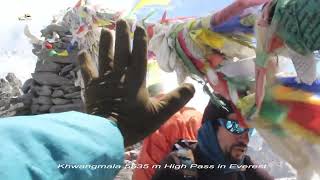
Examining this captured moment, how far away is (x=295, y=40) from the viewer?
0.84m

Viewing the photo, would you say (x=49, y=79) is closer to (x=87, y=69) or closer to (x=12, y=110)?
(x=12, y=110)

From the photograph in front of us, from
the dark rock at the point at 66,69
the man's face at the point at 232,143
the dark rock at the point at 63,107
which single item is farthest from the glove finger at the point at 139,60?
the dark rock at the point at 66,69

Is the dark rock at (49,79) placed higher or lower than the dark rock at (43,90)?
higher

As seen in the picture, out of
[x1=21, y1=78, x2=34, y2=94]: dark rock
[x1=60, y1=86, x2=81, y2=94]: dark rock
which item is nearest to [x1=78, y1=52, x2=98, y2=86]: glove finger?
[x1=60, y1=86, x2=81, y2=94]: dark rock

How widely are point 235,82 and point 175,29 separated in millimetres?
238

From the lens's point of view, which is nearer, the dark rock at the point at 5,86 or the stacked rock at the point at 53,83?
the stacked rock at the point at 53,83

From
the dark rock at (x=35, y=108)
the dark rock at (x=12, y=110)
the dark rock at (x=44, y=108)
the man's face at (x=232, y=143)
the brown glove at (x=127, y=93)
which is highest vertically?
the brown glove at (x=127, y=93)

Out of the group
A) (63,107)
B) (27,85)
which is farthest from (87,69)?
(27,85)

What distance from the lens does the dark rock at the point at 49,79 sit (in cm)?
582

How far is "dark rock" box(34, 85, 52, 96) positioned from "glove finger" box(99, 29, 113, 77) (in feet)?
16.0

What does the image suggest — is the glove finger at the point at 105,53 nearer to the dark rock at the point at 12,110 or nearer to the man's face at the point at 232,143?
the man's face at the point at 232,143

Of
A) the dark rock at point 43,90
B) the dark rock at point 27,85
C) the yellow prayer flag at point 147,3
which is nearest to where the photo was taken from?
the yellow prayer flag at point 147,3

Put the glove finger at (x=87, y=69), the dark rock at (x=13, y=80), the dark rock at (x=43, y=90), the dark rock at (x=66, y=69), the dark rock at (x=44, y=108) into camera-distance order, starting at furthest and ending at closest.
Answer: the dark rock at (x=13, y=80), the dark rock at (x=43, y=90), the dark rock at (x=66, y=69), the dark rock at (x=44, y=108), the glove finger at (x=87, y=69)

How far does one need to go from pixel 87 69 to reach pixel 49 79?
5000mm
